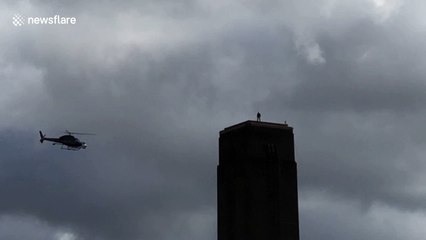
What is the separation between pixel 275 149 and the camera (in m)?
168

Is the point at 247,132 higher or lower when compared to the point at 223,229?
higher

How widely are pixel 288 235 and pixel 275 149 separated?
17.6 meters

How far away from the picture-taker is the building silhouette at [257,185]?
6353 inches

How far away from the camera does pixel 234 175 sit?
545 ft

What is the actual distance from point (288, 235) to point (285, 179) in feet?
38.3

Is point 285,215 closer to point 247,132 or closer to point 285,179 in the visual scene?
point 285,179

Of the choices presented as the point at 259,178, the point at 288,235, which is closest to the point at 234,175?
the point at 259,178

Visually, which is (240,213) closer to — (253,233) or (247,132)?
(253,233)

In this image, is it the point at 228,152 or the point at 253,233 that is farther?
the point at 228,152

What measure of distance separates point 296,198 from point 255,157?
40.2ft

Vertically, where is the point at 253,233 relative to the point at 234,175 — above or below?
below

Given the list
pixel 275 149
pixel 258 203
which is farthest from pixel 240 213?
pixel 275 149

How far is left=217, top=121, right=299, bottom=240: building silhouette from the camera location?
161 meters

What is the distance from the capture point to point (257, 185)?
164000 millimetres
